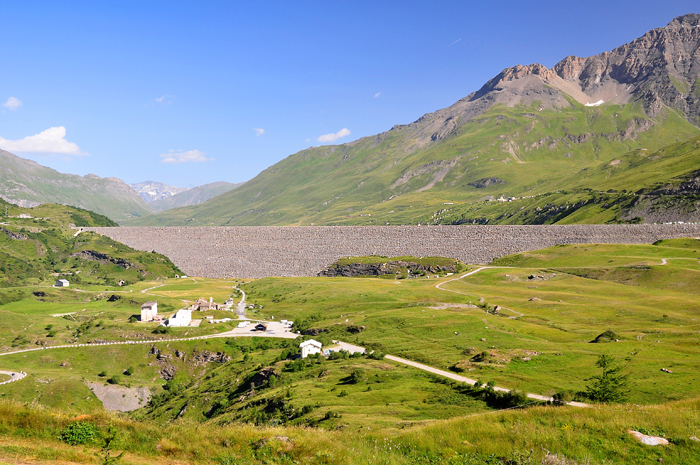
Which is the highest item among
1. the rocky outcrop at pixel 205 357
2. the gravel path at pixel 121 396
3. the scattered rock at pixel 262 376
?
the scattered rock at pixel 262 376

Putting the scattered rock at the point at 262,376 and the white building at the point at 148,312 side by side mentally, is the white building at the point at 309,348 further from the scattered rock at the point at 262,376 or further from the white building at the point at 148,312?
the white building at the point at 148,312

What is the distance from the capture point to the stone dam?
143 m

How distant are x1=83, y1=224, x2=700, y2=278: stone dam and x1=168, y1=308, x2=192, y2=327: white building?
62.6m

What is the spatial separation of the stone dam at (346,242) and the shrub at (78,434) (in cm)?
13622

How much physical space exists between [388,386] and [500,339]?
2418cm

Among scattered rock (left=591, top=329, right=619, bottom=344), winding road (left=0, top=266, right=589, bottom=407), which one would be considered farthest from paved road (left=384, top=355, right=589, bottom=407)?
scattered rock (left=591, top=329, right=619, bottom=344)

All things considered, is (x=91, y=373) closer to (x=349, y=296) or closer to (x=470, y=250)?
(x=349, y=296)

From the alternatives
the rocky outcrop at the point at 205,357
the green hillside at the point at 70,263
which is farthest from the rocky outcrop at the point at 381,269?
the rocky outcrop at the point at 205,357

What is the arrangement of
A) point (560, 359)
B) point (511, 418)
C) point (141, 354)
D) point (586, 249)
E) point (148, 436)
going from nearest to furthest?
point (148, 436) < point (511, 418) < point (560, 359) < point (141, 354) < point (586, 249)

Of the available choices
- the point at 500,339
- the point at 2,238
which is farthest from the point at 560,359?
the point at 2,238

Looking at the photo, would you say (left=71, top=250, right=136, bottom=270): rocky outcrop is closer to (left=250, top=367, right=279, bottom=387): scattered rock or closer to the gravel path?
the gravel path

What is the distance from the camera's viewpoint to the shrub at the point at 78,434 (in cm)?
1933

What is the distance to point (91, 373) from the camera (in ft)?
274

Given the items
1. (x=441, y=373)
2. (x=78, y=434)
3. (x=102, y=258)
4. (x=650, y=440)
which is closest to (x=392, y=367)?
(x=441, y=373)
